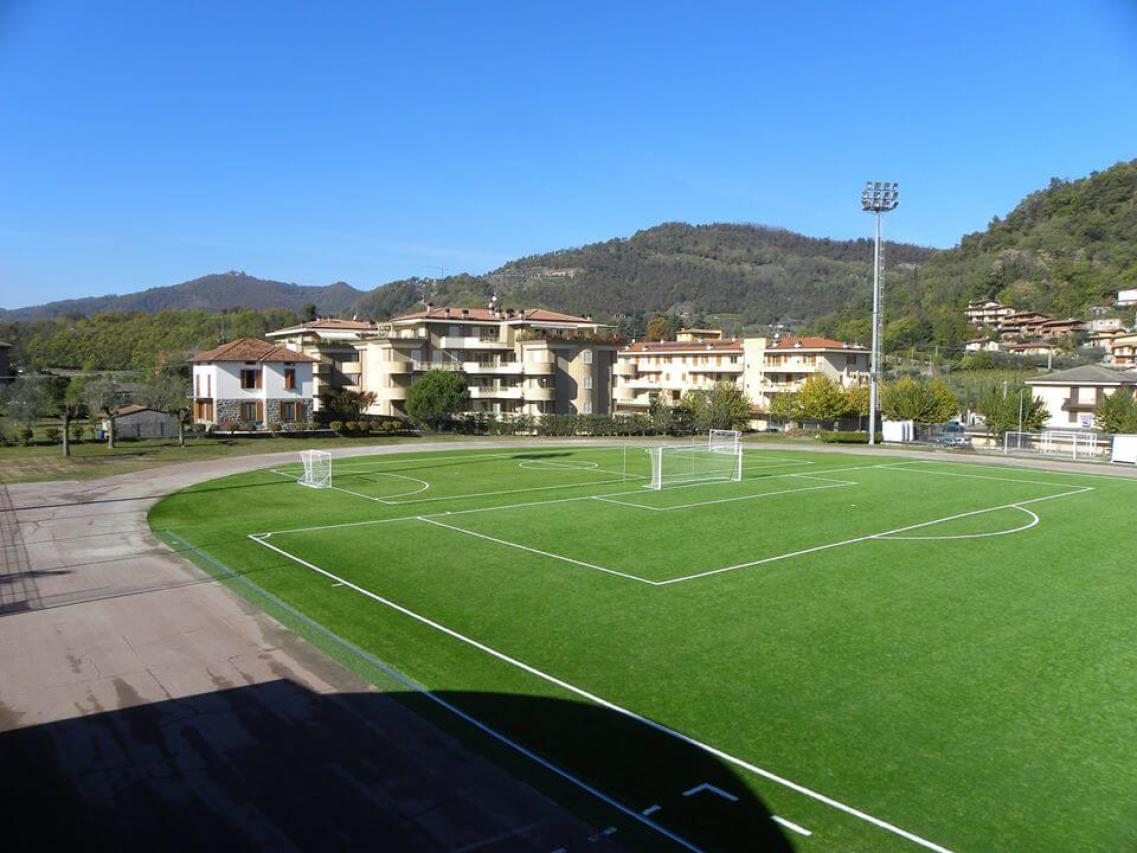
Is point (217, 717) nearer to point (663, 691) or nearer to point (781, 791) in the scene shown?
point (663, 691)

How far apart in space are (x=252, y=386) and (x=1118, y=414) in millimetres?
67485

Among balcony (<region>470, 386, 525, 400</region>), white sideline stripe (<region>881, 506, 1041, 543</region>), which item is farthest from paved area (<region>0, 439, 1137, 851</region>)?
balcony (<region>470, 386, 525, 400</region>)

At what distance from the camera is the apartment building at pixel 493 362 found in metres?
78.4

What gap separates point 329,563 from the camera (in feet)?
75.7

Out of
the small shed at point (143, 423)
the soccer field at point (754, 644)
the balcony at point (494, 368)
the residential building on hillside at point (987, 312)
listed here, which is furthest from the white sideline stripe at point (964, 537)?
the residential building on hillside at point (987, 312)

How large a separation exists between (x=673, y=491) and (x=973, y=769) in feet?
87.3

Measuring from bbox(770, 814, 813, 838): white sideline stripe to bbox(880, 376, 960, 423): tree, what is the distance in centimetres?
6653

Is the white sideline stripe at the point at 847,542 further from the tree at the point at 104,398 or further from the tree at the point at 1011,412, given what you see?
the tree at the point at 104,398

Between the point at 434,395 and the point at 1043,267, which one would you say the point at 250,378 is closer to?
the point at 434,395

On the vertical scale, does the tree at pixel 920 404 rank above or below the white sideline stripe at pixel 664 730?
above

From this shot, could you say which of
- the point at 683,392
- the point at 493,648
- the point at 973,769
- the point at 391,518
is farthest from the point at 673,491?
the point at 683,392

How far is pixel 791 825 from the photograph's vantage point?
9.82 m

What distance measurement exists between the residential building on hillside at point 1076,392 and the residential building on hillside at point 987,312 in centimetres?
8401

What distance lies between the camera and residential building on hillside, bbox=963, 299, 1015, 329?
151m
